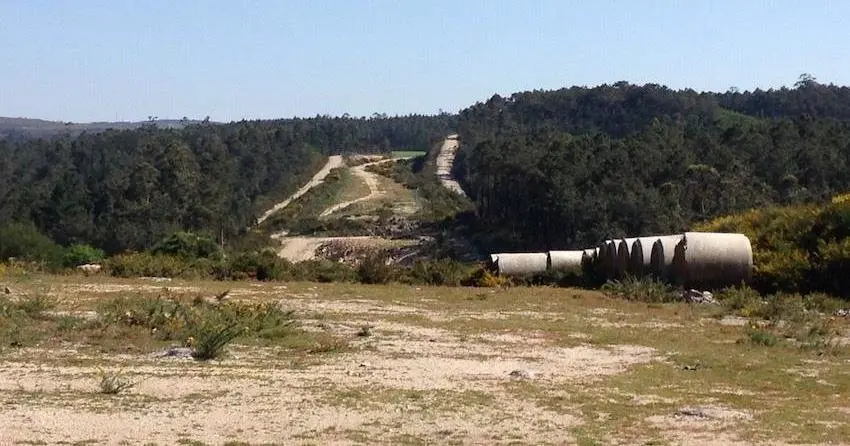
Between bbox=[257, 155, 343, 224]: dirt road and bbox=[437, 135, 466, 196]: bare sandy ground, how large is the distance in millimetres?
12139

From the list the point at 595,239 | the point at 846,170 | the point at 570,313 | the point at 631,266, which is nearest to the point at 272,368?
the point at 570,313

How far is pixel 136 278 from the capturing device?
30078 mm

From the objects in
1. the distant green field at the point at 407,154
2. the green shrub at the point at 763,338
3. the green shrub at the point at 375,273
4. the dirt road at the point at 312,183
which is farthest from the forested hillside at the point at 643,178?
the distant green field at the point at 407,154

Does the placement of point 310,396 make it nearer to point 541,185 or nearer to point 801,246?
point 801,246

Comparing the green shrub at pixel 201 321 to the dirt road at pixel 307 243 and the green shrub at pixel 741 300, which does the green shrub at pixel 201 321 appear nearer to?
the green shrub at pixel 741 300

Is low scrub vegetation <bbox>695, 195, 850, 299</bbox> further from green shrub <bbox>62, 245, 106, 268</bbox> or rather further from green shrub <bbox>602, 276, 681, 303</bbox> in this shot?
green shrub <bbox>62, 245, 106, 268</bbox>

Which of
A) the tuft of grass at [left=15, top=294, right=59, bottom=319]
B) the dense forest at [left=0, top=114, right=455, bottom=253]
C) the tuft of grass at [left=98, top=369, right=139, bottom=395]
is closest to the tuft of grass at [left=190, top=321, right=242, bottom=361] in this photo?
the tuft of grass at [left=98, top=369, right=139, bottom=395]

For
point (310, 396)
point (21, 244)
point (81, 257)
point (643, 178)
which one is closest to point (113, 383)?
point (310, 396)

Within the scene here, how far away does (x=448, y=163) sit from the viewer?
134 metres

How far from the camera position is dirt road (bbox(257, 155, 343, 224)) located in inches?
3805

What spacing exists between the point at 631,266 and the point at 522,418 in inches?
731

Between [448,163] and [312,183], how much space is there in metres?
23.7

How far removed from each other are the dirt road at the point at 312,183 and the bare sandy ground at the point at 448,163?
1214 cm

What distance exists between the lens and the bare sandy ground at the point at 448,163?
368 feet
